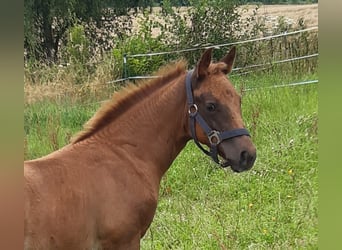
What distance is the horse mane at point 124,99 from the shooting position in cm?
260

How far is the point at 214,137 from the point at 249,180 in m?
2.31

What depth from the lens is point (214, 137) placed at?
100 inches

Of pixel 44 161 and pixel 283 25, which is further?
pixel 283 25

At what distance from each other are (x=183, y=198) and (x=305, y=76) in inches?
86.2

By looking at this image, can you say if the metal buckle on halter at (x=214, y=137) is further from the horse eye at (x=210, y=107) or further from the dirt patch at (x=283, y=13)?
the dirt patch at (x=283, y=13)

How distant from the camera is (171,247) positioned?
3672mm

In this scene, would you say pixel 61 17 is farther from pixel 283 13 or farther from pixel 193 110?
pixel 193 110

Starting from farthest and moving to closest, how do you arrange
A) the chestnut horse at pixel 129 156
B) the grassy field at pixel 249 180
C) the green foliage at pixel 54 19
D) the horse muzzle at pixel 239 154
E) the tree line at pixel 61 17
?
the green foliage at pixel 54 19, the tree line at pixel 61 17, the grassy field at pixel 249 180, the horse muzzle at pixel 239 154, the chestnut horse at pixel 129 156

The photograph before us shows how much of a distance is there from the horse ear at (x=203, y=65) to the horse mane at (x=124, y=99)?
0.19m

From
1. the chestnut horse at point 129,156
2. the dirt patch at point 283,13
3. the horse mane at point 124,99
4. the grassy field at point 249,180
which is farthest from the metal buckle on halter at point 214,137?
the dirt patch at point 283,13

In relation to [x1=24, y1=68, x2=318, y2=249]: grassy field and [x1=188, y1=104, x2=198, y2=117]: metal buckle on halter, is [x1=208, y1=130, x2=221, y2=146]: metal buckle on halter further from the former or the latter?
[x1=24, y1=68, x2=318, y2=249]: grassy field

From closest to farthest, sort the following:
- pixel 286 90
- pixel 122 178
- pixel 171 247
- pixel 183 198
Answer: pixel 122 178
pixel 171 247
pixel 183 198
pixel 286 90
